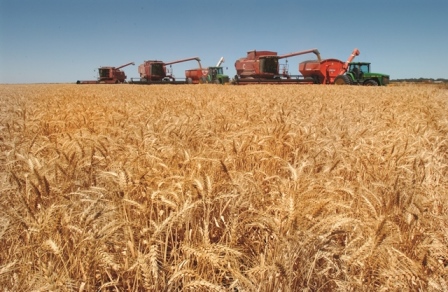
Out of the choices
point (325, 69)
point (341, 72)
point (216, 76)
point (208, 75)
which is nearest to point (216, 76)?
point (216, 76)

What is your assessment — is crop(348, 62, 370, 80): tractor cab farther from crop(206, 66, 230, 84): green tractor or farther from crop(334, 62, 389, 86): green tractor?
crop(206, 66, 230, 84): green tractor

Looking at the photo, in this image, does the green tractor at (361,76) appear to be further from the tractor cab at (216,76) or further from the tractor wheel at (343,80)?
the tractor cab at (216,76)

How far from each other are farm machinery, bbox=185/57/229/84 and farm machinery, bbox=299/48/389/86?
942 cm

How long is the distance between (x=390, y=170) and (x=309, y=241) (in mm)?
1161

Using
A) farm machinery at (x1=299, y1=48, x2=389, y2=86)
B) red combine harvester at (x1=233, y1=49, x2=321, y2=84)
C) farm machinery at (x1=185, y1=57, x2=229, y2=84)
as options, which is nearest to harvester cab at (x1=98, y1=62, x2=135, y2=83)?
farm machinery at (x1=185, y1=57, x2=229, y2=84)

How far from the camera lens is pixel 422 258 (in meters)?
1.34

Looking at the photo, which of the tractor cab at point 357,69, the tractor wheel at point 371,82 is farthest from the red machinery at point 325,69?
the tractor wheel at point 371,82

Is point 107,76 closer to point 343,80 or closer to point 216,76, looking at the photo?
point 216,76

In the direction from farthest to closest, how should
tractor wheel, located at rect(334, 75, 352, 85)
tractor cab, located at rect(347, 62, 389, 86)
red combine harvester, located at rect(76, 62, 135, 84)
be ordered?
red combine harvester, located at rect(76, 62, 135, 84) → tractor cab, located at rect(347, 62, 389, 86) → tractor wheel, located at rect(334, 75, 352, 85)

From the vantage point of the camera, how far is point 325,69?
25.5 m

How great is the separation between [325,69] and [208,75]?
13.7 meters

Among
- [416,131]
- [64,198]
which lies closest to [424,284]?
→ [64,198]

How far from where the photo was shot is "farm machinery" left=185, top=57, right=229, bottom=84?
34.5m

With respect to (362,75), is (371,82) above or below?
below
